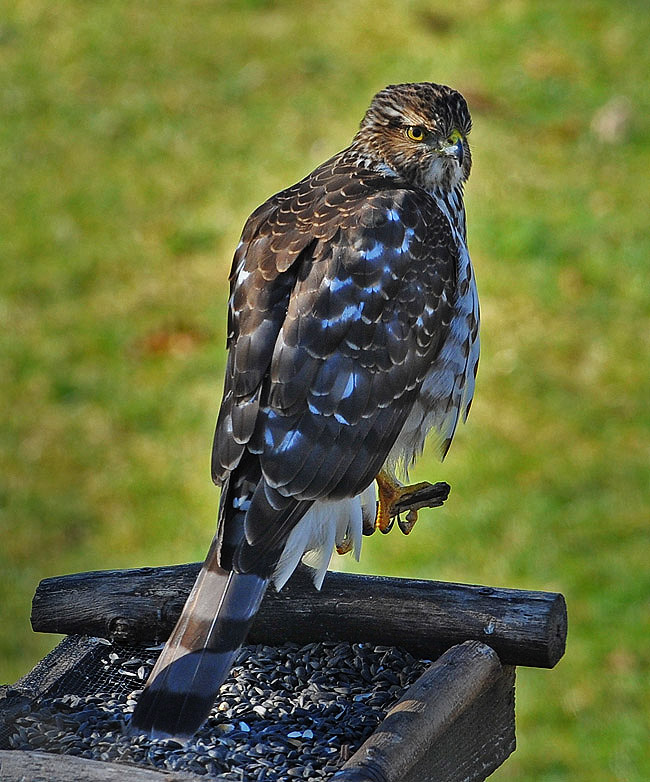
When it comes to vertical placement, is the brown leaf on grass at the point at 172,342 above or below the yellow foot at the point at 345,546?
above

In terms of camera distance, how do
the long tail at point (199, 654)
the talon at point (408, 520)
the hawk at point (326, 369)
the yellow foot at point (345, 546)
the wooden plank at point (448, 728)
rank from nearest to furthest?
the wooden plank at point (448, 728), the long tail at point (199, 654), the hawk at point (326, 369), the yellow foot at point (345, 546), the talon at point (408, 520)

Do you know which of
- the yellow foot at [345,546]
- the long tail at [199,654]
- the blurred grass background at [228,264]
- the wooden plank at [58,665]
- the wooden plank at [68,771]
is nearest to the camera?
the wooden plank at [68,771]

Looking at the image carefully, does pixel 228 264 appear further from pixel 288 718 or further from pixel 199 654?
pixel 199 654

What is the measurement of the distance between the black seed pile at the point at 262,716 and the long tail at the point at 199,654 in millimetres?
62

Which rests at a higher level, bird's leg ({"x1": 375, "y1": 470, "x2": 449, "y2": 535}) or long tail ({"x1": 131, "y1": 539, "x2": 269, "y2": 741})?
bird's leg ({"x1": 375, "y1": 470, "x2": 449, "y2": 535})

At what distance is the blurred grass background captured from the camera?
20.5ft

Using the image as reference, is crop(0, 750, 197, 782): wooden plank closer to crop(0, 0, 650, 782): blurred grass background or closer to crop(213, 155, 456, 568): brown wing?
crop(213, 155, 456, 568): brown wing

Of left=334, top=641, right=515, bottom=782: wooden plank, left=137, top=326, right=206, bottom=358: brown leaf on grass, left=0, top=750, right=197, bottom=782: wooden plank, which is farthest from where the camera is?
left=137, top=326, right=206, bottom=358: brown leaf on grass

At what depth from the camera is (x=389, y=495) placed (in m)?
4.15

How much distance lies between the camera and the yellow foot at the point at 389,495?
4.09m

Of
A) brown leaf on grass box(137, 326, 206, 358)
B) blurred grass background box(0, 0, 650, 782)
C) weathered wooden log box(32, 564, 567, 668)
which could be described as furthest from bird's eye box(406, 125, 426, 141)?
brown leaf on grass box(137, 326, 206, 358)

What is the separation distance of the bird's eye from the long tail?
4.90 feet

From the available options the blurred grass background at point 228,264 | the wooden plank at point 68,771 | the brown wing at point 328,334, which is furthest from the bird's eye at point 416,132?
the blurred grass background at point 228,264

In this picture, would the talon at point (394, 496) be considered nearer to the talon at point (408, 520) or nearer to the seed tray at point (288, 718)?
the talon at point (408, 520)
